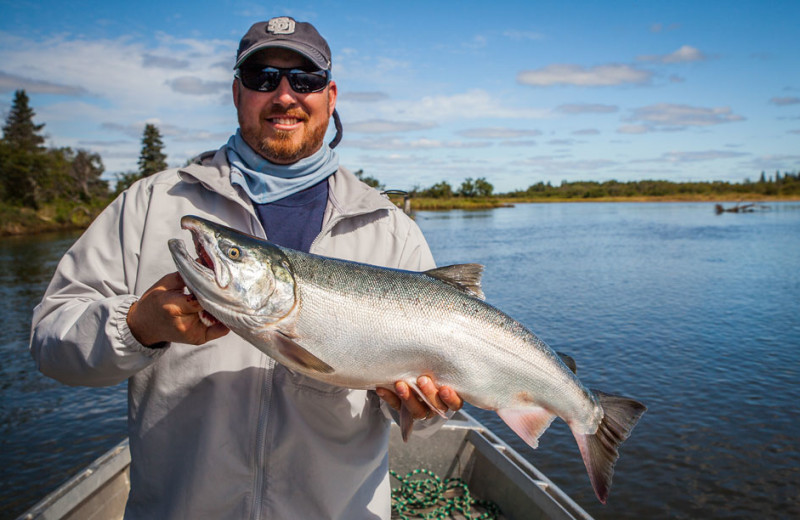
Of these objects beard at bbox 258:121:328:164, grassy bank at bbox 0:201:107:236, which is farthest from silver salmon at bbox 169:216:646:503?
grassy bank at bbox 0:201:107:236

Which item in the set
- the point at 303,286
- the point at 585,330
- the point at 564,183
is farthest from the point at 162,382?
the point at 564,183

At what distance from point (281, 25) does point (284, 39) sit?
0.12m

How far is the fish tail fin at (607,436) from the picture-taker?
2.99m

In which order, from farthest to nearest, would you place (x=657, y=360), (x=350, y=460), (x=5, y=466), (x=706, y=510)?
(x=657, y=360), (x=5, y=466), (x=706, y=510), (x=350, y=460)

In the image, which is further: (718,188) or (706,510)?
(718,188)

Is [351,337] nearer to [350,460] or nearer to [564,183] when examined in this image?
[350,460]

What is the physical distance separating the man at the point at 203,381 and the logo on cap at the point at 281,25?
15cm

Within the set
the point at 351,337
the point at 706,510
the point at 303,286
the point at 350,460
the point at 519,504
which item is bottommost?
the point at 706,510

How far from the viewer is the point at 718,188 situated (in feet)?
495

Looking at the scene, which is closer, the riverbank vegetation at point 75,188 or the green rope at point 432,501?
the green rope at point 432,501

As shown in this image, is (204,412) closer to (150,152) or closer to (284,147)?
(284,147)

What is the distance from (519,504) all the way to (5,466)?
28.7ft

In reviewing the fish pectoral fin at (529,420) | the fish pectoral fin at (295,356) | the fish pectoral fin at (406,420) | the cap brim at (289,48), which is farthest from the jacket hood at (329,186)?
the fish pectoral fin at (529,420)

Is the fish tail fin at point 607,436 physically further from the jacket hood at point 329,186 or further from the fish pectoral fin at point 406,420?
the jacket hood at point 329,186
